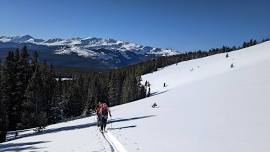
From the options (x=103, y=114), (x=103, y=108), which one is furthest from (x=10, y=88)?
(x=103, y=114)

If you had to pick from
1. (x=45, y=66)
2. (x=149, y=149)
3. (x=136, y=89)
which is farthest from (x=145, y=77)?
(x=149, y=149)

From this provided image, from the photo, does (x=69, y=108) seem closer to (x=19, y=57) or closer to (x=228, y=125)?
(x=19, y=57)

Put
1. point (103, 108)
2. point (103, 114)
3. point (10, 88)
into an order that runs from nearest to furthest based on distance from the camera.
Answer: point (103, 114) < point (103, 108) < point (10, 88)

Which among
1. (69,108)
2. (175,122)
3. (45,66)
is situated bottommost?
(69,108)

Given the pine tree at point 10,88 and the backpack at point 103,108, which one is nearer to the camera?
the backpack at point 103,108

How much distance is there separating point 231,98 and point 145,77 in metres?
167

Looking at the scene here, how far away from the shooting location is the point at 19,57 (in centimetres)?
5622

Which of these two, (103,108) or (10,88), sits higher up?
(10,88)

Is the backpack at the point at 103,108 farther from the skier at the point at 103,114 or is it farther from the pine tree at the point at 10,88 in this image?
the pine tree at the point at 10,88

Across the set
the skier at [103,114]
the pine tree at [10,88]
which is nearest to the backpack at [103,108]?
the skier at [103,114]

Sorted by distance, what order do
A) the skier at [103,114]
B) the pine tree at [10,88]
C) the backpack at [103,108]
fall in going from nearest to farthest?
the skier at [103,114], the backpack at [103,108], the pine tree at [10,88]

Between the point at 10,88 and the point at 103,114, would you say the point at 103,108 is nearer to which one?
the point at 103,114

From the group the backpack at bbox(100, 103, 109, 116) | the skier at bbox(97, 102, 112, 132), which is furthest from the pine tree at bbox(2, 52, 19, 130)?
the backpack at bbox(100, 103, 109, 116)

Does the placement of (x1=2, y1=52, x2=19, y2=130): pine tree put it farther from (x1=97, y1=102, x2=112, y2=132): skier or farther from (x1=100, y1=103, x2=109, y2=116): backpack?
(x1=100, y1=103, x2=109, y2=116): backpack
